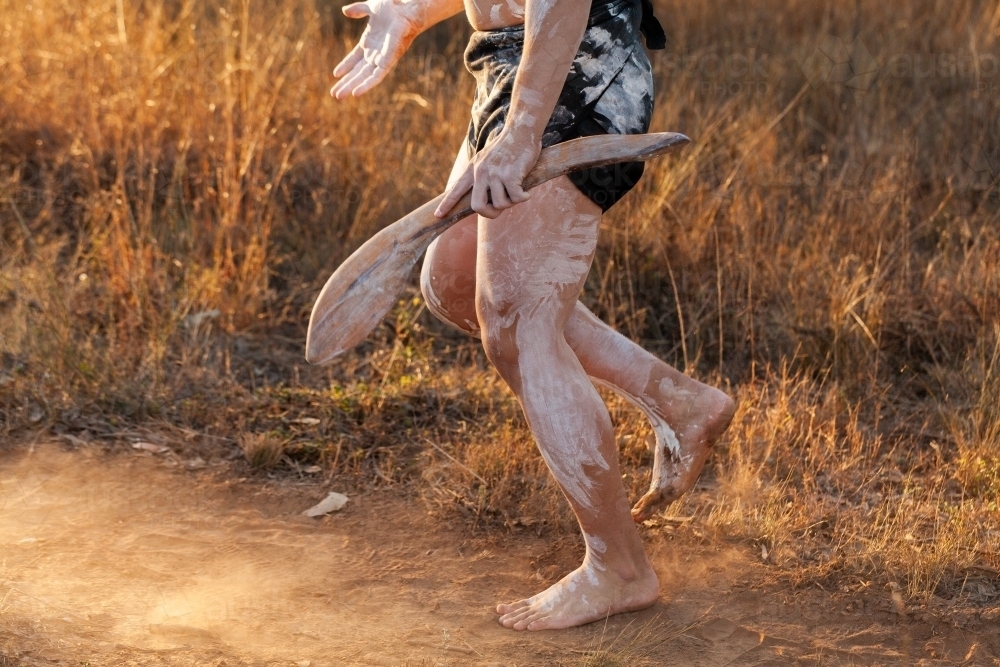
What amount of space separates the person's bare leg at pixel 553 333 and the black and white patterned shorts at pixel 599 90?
0.08 metres

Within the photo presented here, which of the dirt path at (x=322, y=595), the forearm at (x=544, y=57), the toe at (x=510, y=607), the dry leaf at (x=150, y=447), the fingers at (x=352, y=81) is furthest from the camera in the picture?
the dry leaf at (x=150, y=447)

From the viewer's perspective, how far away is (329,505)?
3.17m

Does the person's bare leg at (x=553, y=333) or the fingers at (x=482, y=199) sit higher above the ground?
the fingers at (x=482, y=199)

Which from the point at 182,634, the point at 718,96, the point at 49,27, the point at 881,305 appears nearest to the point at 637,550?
the point at 182,634

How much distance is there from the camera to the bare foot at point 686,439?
2664 millimetres

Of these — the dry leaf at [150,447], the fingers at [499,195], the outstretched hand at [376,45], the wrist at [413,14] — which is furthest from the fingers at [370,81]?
the dry leaf at [150,447]

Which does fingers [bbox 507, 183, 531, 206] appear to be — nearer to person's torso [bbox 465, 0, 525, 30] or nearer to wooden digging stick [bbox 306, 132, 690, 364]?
wooden digging stick [bbox 306, 132, 690, 364]

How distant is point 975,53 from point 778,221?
5.43 feet

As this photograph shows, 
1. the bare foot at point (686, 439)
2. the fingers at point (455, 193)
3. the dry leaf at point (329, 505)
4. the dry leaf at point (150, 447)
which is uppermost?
the fingers at point (455, 193)

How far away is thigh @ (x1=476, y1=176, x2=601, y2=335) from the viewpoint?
7.34ft

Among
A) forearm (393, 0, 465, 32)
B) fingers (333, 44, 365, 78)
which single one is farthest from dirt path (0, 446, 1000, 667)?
forearm (393, 0, 465, 32)

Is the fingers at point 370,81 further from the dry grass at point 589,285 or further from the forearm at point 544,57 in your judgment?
the dry grass at point 589,285

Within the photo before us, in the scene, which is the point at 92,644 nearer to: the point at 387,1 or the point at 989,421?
the point at 387,1

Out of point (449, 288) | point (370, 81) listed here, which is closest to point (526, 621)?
point (449, 288)
